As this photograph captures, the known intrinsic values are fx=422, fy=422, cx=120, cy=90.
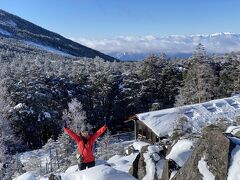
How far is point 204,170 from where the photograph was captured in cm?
762

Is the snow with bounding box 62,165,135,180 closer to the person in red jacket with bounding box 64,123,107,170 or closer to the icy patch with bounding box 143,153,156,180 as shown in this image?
the icy patch with bounding box 143,153,156,180

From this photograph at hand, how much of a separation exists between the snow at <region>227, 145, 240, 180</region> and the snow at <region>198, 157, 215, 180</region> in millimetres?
452

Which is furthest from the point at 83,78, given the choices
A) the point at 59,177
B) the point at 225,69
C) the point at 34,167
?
the point at 59,177

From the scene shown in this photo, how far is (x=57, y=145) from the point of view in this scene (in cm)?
3731

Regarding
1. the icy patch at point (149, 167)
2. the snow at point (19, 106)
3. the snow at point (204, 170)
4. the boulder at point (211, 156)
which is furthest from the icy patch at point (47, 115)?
the snow at point (204, 170)

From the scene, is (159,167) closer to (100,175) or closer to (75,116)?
(100,175)

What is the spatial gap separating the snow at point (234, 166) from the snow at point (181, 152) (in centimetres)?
300

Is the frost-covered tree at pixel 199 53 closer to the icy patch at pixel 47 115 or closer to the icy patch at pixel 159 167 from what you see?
the icy patch at pixel 47 115

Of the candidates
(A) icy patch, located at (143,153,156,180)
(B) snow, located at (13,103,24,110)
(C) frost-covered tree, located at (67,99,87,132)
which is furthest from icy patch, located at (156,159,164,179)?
(B) snow, located at (13,103,24,110)

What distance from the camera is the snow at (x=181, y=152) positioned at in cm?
1036

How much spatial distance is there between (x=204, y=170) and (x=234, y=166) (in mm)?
722

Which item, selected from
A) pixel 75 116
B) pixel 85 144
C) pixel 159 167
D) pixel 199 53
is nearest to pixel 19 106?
pixel 75 116

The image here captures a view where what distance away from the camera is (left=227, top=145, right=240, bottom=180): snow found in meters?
6.88

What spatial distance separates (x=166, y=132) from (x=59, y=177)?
88.2 ft
